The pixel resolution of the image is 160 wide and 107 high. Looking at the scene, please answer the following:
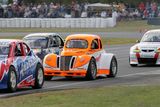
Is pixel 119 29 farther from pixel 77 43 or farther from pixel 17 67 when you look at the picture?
pixel 17 67

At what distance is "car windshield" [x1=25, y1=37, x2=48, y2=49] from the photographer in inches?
1040

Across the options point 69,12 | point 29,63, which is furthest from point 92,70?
point 69,12

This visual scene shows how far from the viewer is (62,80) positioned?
2222cm

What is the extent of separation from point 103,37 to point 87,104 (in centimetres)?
3807

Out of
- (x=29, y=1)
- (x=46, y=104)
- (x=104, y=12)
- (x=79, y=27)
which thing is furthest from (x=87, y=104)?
(x=29, y=1)

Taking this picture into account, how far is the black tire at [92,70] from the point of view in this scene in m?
21.8

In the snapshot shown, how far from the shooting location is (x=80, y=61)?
21.8 m

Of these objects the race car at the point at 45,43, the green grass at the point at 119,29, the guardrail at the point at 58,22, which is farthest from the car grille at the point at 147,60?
the guardrail at the point at 58,22

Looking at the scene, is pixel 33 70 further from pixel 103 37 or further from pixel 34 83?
pixel 103 37

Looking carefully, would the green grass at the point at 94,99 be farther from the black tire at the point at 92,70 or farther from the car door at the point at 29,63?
the black tire at the point at 92,70

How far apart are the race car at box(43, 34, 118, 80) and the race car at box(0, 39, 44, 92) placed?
2.54 m

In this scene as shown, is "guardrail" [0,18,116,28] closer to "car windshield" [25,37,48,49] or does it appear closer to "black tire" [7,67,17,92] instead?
"car windshield" [25,37,48,49]

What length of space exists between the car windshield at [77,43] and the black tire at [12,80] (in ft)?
18.3

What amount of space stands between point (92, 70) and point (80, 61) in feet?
1.59
